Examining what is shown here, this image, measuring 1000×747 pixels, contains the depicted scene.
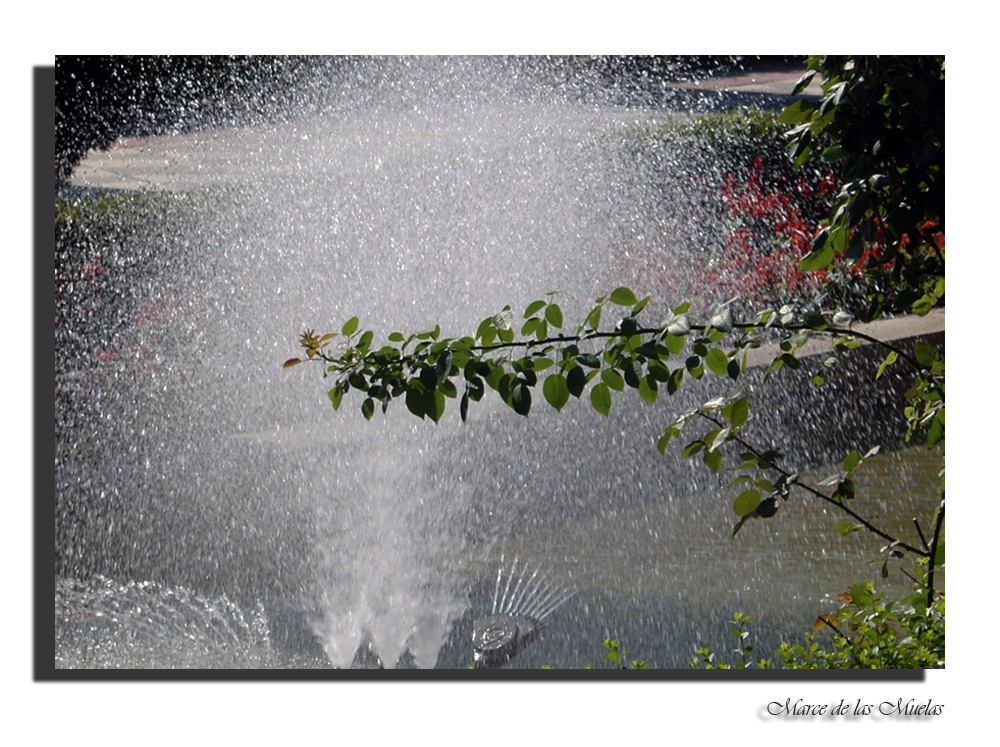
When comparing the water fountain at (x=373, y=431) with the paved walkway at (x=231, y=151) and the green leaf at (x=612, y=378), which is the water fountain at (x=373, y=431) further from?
the green leaf at (x=612, y=378)

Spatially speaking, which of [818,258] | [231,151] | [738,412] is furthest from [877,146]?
[231,151]

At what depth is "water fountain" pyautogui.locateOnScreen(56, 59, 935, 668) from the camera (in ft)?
8.12

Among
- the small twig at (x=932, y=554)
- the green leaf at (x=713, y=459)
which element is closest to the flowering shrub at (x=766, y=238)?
the small twig at (x=932, y=554)

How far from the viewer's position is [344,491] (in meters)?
2.93

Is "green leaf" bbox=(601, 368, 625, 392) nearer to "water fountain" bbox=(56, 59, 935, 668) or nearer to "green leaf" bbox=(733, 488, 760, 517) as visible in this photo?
"green leaf" bbox=(733, 488, 760, 517)

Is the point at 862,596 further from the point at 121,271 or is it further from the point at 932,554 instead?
the point at 121,271

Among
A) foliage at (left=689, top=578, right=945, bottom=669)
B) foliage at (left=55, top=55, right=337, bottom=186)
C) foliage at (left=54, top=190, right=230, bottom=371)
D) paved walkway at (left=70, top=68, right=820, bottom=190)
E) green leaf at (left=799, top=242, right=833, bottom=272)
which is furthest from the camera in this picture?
paved walkway at (left=70, top=68, right=820, bottom=190)

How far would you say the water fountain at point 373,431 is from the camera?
247 centimetres

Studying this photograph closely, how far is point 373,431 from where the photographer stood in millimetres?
3057

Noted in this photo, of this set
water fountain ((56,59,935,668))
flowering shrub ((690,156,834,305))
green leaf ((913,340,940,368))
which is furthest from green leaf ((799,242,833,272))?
flowering shrub ((690,156,834,305))

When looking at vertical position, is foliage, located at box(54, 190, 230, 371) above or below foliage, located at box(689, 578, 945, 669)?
above
